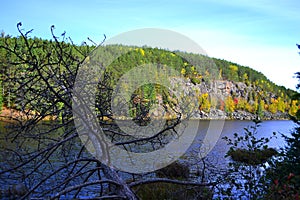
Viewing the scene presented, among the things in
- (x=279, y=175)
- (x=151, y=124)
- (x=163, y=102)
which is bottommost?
(x=279, y=175)

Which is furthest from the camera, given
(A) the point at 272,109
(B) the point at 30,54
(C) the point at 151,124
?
(A) the point at 272,109

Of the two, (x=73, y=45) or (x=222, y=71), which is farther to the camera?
(x=222, y=71)

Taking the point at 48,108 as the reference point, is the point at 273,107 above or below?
above

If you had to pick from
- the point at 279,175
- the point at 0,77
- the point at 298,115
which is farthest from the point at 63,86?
the point at 298,115

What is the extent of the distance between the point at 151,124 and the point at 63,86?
3.98 feet

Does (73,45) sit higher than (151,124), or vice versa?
(73,45)

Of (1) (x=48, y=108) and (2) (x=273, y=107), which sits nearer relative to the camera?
(1) (x=48, y=108)

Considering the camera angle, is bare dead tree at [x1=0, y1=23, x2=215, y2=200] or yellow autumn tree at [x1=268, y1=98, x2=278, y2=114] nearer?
bare dead tree at [x1=0, y1=23, x2=215, y2=200]

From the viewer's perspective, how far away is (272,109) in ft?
427

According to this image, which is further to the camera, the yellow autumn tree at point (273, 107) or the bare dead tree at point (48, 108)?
the yellow autumn tree at point (273, 107)

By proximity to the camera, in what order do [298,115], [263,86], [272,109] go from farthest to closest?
1. [263,86]
2. [272,109]
3. [298,115]

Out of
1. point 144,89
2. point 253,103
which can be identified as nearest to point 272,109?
point 253,103

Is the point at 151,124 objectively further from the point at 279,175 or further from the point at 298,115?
the point at 298,115

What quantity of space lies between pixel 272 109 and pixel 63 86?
13592 centimetres
